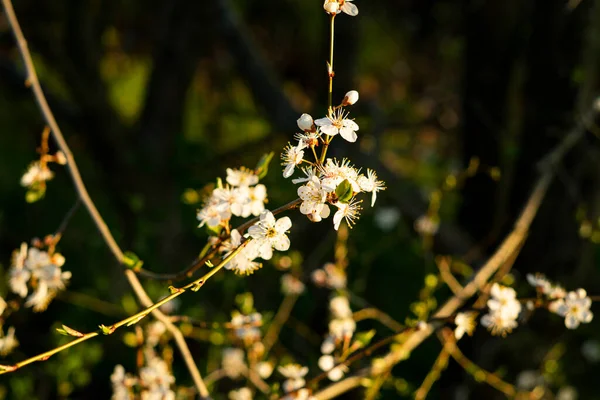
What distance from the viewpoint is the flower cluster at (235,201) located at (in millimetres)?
917

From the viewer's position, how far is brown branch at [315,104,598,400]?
1.34 meters

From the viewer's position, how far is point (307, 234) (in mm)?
3090

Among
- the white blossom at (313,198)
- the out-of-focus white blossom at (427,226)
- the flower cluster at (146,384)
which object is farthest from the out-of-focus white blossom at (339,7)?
the out-of-focus white blossom at (427,226)

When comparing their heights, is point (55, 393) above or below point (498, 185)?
below

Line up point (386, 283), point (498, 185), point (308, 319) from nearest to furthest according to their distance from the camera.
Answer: point (498, 185) < point (308, 319) < point (386, 283)

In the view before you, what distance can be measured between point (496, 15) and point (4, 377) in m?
2.53

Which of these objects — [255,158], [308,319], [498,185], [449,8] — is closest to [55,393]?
[308,319]

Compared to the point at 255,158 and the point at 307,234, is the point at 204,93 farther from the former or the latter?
the point at 307,234

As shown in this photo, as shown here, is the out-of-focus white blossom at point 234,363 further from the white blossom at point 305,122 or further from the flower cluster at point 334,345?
the white blossom at point 305,122

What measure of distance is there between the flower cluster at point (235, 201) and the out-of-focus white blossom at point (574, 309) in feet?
2.39

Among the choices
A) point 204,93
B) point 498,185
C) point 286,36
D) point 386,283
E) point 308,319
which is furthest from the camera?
point 286,36

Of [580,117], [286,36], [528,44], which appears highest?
[286,36]

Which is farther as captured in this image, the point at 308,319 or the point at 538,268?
the point at 308,319

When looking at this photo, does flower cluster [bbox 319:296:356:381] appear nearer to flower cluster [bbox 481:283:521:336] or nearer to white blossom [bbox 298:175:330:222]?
flower cluster [bbox 481:283:521:336]
